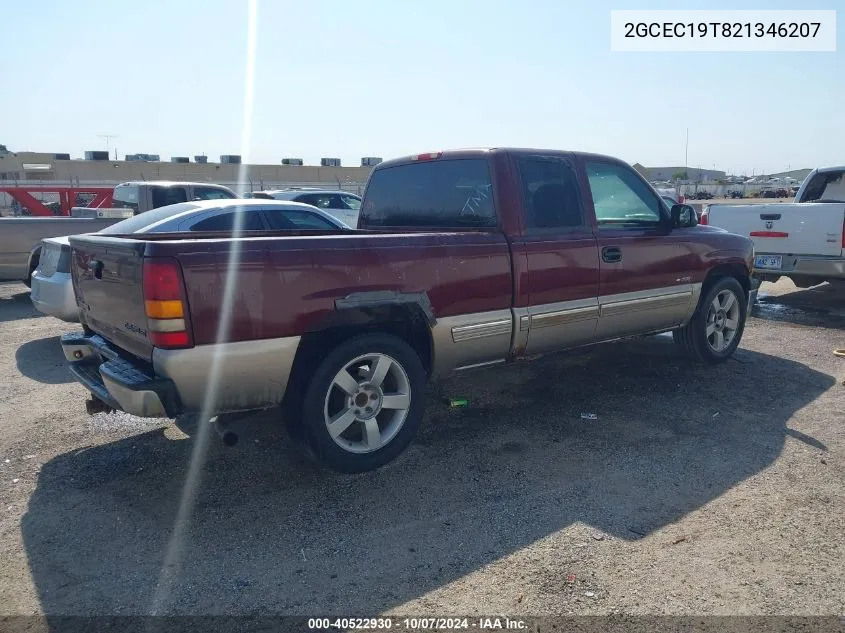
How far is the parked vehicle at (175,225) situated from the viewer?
6.80 meters

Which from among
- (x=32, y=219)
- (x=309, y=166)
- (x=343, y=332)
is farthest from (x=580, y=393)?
(x=309, y=166)

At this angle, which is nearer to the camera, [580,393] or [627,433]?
[627,433]

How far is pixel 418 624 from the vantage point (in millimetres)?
2686

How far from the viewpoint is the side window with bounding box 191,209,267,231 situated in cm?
764

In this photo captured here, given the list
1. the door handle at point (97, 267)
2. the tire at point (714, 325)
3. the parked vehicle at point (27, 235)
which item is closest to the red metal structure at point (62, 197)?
the parked vehicle at point (27, 235)

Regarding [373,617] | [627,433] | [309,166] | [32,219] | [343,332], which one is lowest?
[373,617]

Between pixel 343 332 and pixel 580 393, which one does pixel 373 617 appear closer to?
pixel 343 332

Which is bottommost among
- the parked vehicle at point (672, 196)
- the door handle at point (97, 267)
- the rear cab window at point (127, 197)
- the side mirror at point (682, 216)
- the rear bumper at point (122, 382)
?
the rear bumper at point (122, 382)

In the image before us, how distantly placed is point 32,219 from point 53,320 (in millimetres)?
1556

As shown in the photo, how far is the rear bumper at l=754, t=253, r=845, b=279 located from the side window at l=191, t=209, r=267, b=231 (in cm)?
657

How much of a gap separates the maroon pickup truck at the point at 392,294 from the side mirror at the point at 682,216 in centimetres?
1

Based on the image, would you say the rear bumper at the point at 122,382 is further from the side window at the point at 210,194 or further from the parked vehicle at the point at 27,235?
the side window at the point at 210,194

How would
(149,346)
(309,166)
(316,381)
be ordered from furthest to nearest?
(309,166) < (316,381) < (149,346)

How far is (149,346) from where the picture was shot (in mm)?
3439
